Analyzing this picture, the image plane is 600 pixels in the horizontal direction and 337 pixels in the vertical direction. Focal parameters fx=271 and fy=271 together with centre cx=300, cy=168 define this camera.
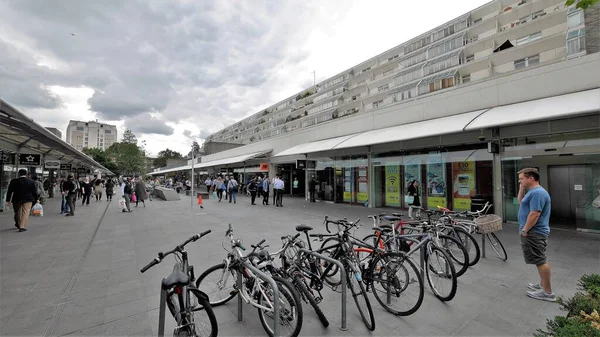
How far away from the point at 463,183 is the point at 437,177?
1.00 meters

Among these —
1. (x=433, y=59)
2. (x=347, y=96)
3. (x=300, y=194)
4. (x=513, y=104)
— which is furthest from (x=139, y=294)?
(x=347, y=96)

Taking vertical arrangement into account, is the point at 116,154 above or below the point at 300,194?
above

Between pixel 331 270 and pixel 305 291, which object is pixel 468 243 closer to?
pixel 331 270

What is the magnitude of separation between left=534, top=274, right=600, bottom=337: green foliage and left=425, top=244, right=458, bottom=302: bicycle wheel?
855 millimetres

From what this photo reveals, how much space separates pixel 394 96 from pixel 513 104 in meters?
44.2

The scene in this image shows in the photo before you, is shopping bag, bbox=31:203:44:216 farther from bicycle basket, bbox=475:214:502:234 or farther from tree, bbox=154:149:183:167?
tree, bbox=154:149:183:167

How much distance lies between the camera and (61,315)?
3.03 metres

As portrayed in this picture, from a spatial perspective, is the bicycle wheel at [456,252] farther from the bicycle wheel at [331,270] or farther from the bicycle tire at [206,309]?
the bicycle tire at [206,309]

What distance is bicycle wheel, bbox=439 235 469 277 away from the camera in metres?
4.05

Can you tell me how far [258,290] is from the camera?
259cm

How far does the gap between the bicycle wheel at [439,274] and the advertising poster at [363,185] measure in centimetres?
995

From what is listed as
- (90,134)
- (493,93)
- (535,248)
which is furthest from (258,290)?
(90,134)

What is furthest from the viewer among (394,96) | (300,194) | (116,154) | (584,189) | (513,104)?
(116,154)

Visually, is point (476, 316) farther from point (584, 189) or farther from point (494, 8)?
point (494, 8)
